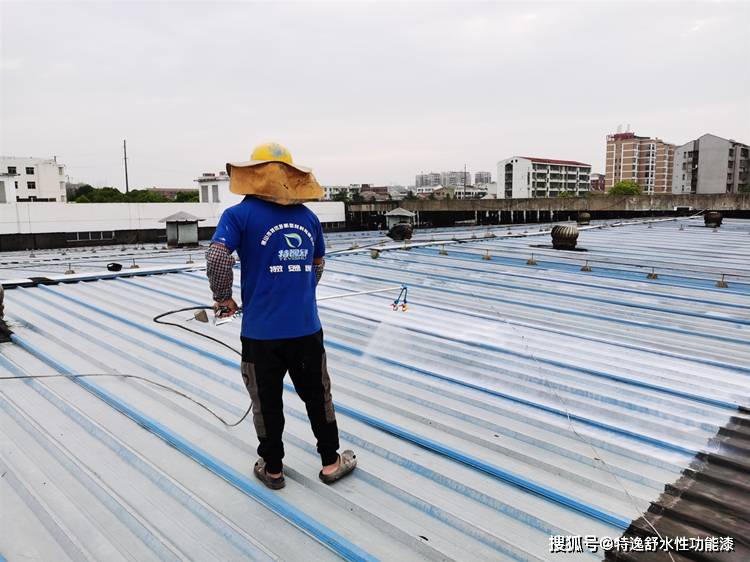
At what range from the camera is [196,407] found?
3.42 metres

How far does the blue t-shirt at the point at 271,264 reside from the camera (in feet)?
8.04

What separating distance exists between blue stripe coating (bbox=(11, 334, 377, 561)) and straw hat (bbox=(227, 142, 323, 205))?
143 centimetres

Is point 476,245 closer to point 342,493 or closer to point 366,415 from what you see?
point 366,415

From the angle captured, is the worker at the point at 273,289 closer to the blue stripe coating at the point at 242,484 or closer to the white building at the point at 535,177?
the blue stripe coating at the point at 242,484

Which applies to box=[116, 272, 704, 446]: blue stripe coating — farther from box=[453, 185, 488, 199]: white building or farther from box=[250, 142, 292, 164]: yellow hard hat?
box=[453, 185, 488, 199]: white building

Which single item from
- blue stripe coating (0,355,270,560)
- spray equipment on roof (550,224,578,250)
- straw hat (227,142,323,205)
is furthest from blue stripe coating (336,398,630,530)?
spray equipment on roof (550,224,578,250)

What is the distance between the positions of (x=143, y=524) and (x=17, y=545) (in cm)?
49

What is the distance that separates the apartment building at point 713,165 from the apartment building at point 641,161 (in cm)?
2837

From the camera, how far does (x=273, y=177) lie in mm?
2475

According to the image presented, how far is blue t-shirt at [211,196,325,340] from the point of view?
2.45 metres

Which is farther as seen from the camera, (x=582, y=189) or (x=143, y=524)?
(x=582, y=189)

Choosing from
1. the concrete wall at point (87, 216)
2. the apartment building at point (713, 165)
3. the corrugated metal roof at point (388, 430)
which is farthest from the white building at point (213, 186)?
the apartment building at point (713, 165)

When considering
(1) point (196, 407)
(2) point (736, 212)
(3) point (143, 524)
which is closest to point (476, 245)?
(1) point (196, 407)

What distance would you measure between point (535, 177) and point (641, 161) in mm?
36676
